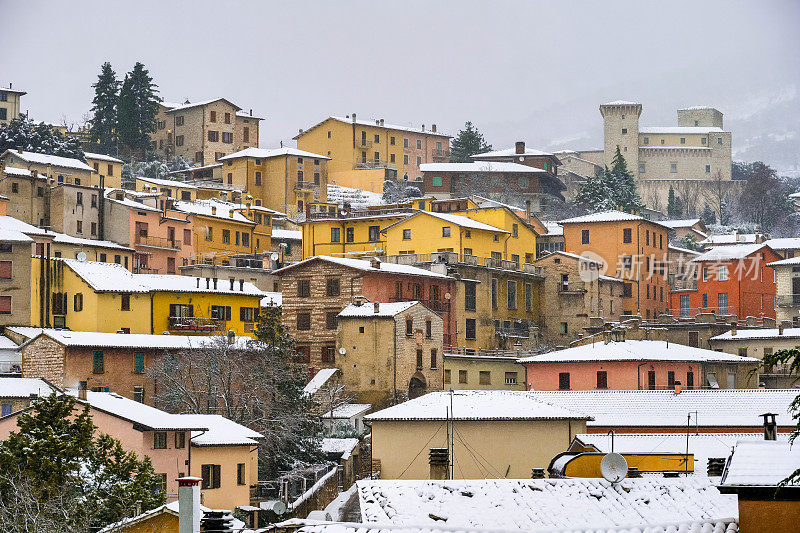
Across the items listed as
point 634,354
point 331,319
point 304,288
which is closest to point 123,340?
point 331,319

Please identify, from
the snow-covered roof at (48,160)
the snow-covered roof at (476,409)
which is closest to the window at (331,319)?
the snow-covered roof at (476,409)

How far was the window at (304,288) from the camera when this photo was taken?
6203 cm

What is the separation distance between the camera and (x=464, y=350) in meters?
64.0

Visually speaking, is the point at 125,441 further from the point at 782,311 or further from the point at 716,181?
the point at 716,181

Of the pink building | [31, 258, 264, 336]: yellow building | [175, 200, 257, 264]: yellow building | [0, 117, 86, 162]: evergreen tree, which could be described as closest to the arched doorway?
the pink building

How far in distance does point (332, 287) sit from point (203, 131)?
4753cm

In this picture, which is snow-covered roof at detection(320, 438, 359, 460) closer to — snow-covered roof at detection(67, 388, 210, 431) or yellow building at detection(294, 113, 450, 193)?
snow-covered roof at detection(67, 388, 210, 431)

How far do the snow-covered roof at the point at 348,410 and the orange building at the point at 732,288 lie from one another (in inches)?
1035

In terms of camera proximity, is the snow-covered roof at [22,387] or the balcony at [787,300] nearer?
the snow-covered roof at [22,387]

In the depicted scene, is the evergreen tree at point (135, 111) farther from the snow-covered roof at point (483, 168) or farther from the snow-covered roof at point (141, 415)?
the snow-covered roof at point (141, 415)

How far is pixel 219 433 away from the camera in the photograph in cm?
4525

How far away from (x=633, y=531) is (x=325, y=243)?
6045 centimetres

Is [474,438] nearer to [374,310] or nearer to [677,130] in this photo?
[374,310]

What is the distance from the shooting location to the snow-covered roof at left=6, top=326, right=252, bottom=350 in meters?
53.0
